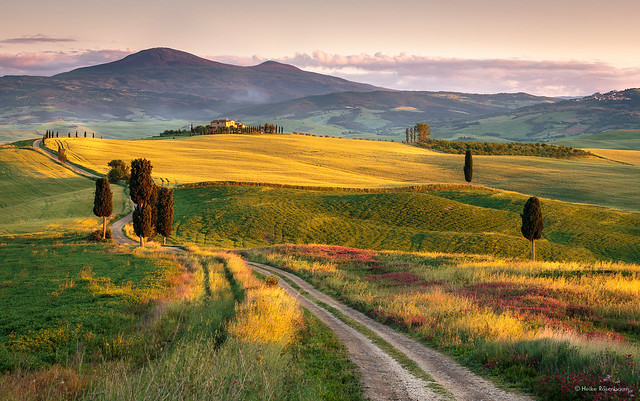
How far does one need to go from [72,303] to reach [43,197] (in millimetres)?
75608

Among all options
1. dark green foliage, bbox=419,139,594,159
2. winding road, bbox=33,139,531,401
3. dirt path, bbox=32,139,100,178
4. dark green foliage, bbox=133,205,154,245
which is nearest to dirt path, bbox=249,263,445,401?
winding road, bbox=33,139,531,401

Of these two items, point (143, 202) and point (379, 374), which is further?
point (143, 202)

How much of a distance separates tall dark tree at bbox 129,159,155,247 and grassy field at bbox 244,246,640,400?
80.7 feet

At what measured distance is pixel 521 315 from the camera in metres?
20.1

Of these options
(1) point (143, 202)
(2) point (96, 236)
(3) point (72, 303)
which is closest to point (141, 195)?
(1) point (143, 202)

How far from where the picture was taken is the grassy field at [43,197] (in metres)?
66.6

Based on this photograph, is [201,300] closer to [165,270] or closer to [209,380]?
[165,270]

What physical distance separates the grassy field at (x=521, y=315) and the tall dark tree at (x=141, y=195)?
80.7 feet

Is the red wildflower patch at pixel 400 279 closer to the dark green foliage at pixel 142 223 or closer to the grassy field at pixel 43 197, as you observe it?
the dark green foliage at pixel 142 223

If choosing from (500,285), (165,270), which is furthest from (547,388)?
(165,270)

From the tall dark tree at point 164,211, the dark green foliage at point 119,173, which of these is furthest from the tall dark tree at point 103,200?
the dark green foliage at point 119,173

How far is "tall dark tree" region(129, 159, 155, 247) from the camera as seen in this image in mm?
57094

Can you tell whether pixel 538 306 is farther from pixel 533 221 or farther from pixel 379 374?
pixel 533 221

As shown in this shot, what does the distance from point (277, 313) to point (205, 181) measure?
261ft
